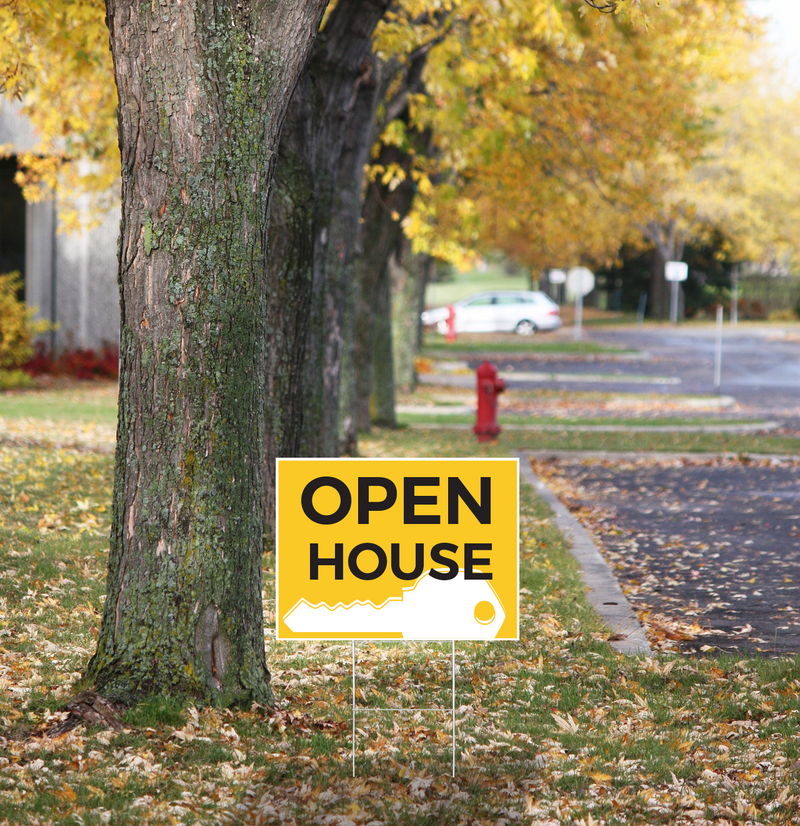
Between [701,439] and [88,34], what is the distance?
10380mm

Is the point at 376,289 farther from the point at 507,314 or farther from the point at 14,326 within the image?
the point at 507,314

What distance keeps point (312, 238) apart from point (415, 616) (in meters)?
4.28

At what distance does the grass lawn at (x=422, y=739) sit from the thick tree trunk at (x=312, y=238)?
2.12 m

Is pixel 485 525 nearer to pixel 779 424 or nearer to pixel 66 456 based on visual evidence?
pixel 66 456

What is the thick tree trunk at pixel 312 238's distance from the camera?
812 cm

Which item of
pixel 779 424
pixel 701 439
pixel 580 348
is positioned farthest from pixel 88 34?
pixel 580 348

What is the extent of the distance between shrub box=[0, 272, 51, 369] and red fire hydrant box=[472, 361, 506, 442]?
8547 millimetres

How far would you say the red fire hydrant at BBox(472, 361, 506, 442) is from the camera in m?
15.7

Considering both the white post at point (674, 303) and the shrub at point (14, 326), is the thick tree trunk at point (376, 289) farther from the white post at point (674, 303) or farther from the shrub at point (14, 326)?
the white post at point (674, 303)

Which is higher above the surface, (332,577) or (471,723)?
(332,577)

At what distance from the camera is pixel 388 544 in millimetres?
4547

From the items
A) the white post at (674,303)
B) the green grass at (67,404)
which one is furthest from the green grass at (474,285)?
the green grass at (67,404)

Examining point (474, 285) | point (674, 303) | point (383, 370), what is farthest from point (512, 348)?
point (474, 285)

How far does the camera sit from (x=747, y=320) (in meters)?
61.1
